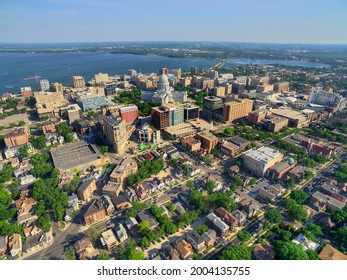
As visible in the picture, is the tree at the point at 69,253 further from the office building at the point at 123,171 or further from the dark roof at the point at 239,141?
the dark roof at the point at 239,141

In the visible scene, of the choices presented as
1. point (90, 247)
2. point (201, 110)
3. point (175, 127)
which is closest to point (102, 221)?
point (90, 247)

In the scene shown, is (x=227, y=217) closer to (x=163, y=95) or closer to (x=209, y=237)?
(x=209, y=237)

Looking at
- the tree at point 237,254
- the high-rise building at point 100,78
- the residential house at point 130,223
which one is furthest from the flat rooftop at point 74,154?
the high-rise building at point 100,78

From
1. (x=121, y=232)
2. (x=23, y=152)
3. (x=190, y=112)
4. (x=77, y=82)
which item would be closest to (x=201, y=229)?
(x=121, y=232)

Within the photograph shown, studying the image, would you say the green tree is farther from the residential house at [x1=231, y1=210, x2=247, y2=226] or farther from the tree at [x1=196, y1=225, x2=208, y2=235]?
the tree at [x1=196, y1=225, x2=208, y2=235]

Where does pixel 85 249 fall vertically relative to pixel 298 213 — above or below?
below

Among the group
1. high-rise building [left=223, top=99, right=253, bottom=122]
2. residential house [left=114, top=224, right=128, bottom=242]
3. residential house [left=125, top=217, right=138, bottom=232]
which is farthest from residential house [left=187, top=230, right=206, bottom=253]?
high-rise building [left=223, top=99, right=253, bottom=122]

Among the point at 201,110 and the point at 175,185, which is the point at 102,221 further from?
the point at 201,110

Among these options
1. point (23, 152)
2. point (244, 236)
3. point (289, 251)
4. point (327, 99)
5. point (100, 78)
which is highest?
point (100, 78)
